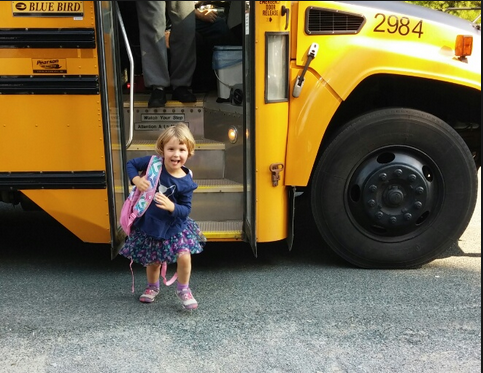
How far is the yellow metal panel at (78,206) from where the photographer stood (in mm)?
3133

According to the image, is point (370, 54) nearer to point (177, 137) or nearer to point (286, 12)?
point (286, 12)

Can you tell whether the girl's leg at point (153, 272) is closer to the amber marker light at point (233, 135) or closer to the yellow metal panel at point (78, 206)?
the yellow metal panel at point (78, 206)

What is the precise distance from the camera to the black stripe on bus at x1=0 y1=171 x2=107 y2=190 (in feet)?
10.2

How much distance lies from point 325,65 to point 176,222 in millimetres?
1137

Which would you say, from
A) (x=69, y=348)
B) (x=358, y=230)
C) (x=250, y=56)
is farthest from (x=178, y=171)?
(x=358, y=230)

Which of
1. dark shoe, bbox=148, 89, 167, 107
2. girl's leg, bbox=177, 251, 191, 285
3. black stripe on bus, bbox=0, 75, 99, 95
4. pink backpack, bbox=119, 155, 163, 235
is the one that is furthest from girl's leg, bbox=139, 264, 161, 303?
dark shoe, bbox=148, 89, 167, 107

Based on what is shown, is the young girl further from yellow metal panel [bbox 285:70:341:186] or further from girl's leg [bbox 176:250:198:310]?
yellow metal panel [bbox 285:70:341:186]

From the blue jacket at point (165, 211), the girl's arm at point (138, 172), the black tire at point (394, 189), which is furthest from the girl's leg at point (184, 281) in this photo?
the black tire at point (394, 189)

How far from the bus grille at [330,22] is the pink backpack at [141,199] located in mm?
1070

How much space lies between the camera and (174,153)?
2682 mm

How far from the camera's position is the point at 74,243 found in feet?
12.7

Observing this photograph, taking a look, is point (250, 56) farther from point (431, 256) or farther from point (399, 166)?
point (431, 256)

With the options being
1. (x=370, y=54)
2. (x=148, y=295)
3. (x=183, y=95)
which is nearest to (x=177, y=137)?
(x=148, y=295)

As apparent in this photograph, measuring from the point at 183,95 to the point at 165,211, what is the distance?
1.35 metres
